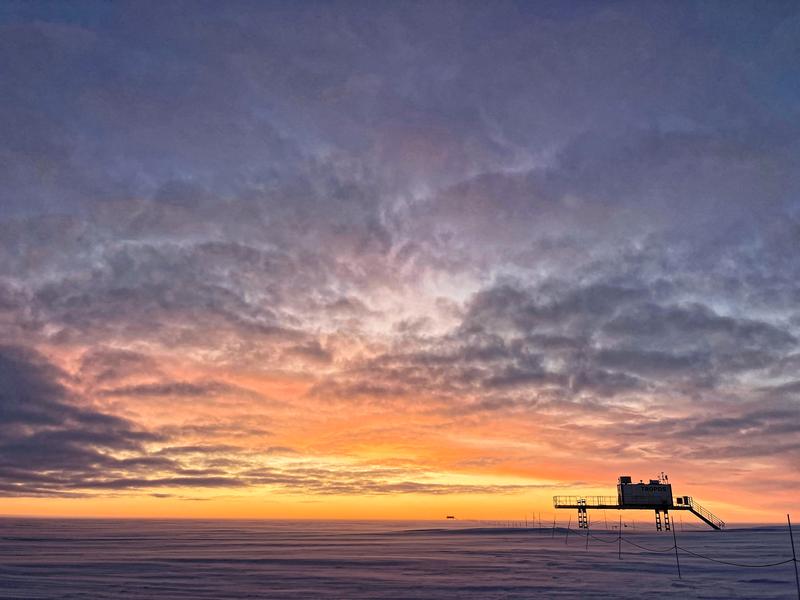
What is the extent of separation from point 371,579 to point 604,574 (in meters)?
22.5

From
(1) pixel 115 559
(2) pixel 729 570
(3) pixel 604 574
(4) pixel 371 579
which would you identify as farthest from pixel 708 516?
(1) pixel 115 559

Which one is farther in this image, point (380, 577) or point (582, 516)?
point (582, 516)

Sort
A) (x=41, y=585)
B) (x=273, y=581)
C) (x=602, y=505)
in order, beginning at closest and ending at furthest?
(x=41, y=585)
(x=273, y=581)
(x=602, y=505)

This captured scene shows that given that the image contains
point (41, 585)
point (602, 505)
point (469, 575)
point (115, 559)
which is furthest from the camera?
point (602, 505)

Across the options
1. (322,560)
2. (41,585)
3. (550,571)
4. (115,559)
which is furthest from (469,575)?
(115,559)

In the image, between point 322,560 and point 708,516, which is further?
point 708,516

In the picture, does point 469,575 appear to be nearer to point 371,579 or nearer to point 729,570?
point 371,579

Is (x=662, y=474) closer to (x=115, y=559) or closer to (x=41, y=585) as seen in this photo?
(x=115, y=559)

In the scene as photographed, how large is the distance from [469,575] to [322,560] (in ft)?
78.0

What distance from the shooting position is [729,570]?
61.7m

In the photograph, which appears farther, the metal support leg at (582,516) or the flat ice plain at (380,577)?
the metal support leg at (582,516)

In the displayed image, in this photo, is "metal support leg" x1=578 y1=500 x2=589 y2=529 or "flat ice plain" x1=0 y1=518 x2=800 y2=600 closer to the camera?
"flat ice plain" x1=0 y1=518 x2=800 y2=600

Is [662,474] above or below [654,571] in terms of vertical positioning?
above

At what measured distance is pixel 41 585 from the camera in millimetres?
46812
